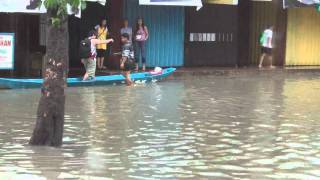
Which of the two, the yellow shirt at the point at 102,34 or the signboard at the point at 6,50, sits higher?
the yellow shirt at the point at 102,34

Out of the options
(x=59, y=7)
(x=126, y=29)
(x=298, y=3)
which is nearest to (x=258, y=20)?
(x=298, y=3)

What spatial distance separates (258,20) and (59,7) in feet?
56.2

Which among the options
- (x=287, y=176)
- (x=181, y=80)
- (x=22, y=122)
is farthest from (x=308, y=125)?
(x=181, y=80)

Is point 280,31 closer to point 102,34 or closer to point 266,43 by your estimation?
point 266,43

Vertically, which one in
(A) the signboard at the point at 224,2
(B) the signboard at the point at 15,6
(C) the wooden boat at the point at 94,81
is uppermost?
(A) the signboard at the point at 224,2

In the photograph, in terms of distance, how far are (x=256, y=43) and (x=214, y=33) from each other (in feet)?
8.18

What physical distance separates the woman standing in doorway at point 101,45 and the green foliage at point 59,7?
440 inches

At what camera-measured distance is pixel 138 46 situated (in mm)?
20922

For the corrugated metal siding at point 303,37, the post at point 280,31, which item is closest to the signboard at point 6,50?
the post at point 280,31

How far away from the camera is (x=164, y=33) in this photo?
21.8 m

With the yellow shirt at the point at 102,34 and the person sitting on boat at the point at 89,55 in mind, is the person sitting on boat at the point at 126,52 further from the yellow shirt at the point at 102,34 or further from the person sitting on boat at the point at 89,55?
the person sitting on boat at the point at 89,55

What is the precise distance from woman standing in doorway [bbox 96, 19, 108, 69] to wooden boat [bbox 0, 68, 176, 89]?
190 cm

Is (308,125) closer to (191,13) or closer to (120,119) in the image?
(120,119)

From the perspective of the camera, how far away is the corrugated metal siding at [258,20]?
2438 centimetres
